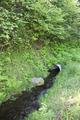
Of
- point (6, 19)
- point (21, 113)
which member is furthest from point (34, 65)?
point (21, 113)

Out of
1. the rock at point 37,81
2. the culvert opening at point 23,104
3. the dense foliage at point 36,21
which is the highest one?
the dense foliage at point 36,21

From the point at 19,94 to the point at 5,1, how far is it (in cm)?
446

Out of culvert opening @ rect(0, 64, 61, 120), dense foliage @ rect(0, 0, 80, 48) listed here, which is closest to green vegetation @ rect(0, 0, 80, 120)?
dense foliage @ rect(0, 0, 80, 48)

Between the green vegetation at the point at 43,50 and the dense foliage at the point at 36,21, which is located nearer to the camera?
the green vegetation at the point at 43,50

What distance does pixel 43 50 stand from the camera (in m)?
14.5

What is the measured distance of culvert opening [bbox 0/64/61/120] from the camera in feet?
29.8

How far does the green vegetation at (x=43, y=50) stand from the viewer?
355 inches

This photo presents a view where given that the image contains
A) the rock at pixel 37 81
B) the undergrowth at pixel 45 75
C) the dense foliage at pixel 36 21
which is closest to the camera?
the undergrowth at pixel 45 75

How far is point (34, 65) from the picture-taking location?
12977 millimetres

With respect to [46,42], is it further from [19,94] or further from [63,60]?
[19,94]

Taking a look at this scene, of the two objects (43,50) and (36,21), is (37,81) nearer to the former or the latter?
(43,50)

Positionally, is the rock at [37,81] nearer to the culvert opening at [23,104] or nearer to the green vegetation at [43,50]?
the culvert opening at [23,104]

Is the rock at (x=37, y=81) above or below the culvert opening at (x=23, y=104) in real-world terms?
below

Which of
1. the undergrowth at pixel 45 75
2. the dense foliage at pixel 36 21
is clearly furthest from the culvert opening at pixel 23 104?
the dense foliage at pixel 36 21
